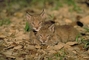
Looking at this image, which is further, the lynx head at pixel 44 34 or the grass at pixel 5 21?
the grass at pixel 5 21

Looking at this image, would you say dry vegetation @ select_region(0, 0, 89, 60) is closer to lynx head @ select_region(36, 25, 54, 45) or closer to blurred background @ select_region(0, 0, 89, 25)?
blurred background @ select_region(0, 0, 89, 25)

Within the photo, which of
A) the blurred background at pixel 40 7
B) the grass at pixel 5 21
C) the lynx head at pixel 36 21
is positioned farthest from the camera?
the blurred background at pixel 40 7

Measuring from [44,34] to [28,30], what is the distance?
5.05ft

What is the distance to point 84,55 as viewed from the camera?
8359mm

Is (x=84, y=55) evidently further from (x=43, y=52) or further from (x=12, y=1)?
(x=12, y=1)

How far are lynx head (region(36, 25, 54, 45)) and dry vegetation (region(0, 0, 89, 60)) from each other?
266mm

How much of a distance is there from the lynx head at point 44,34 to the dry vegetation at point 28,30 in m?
0.27

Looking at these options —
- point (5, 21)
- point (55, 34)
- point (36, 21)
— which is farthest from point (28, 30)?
point (55, 34)

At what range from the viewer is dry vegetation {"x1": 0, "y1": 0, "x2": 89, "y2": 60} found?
8375 mm

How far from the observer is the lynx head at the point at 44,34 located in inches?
340

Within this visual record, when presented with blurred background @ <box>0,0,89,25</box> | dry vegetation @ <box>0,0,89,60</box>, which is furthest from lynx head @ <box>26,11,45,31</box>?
blurred background @ <box>0,0,89,25</box>

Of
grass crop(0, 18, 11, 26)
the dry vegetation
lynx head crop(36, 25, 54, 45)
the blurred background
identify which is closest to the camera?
the dry vegetation

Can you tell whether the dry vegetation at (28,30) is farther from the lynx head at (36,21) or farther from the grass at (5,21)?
the lynx head at (36,21)

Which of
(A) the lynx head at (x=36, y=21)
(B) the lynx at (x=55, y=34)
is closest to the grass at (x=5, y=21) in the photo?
(A) the lynx head at (x=36, y=21)
